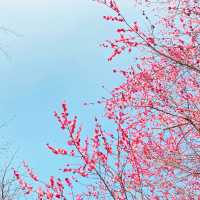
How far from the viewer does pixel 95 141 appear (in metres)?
6.12

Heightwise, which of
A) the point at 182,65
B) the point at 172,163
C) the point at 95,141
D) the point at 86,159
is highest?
the point at 182,65

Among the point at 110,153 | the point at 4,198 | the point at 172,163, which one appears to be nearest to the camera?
the point at 110,153

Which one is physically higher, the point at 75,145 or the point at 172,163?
the point at 172,163

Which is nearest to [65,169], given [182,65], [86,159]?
[86,159]

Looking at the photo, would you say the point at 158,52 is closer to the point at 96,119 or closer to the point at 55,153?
the point at 96,119

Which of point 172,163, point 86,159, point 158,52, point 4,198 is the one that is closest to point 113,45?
point 158,52

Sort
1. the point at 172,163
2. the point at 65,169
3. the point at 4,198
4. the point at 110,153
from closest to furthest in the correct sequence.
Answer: the point at 110,153 → the point at 65,169 → the point at 172,163 → the point at 4,198

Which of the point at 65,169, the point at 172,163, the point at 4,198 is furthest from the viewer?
the point at 4,198

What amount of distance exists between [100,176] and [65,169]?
1324 mm

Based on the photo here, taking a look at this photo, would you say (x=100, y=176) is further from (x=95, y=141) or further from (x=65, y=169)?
(x=65, y=169)

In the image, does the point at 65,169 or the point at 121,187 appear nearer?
the point at 121,187

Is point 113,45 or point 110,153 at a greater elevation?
point 113,45

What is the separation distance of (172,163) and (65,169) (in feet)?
6.17

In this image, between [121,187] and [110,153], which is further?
[110,153]
